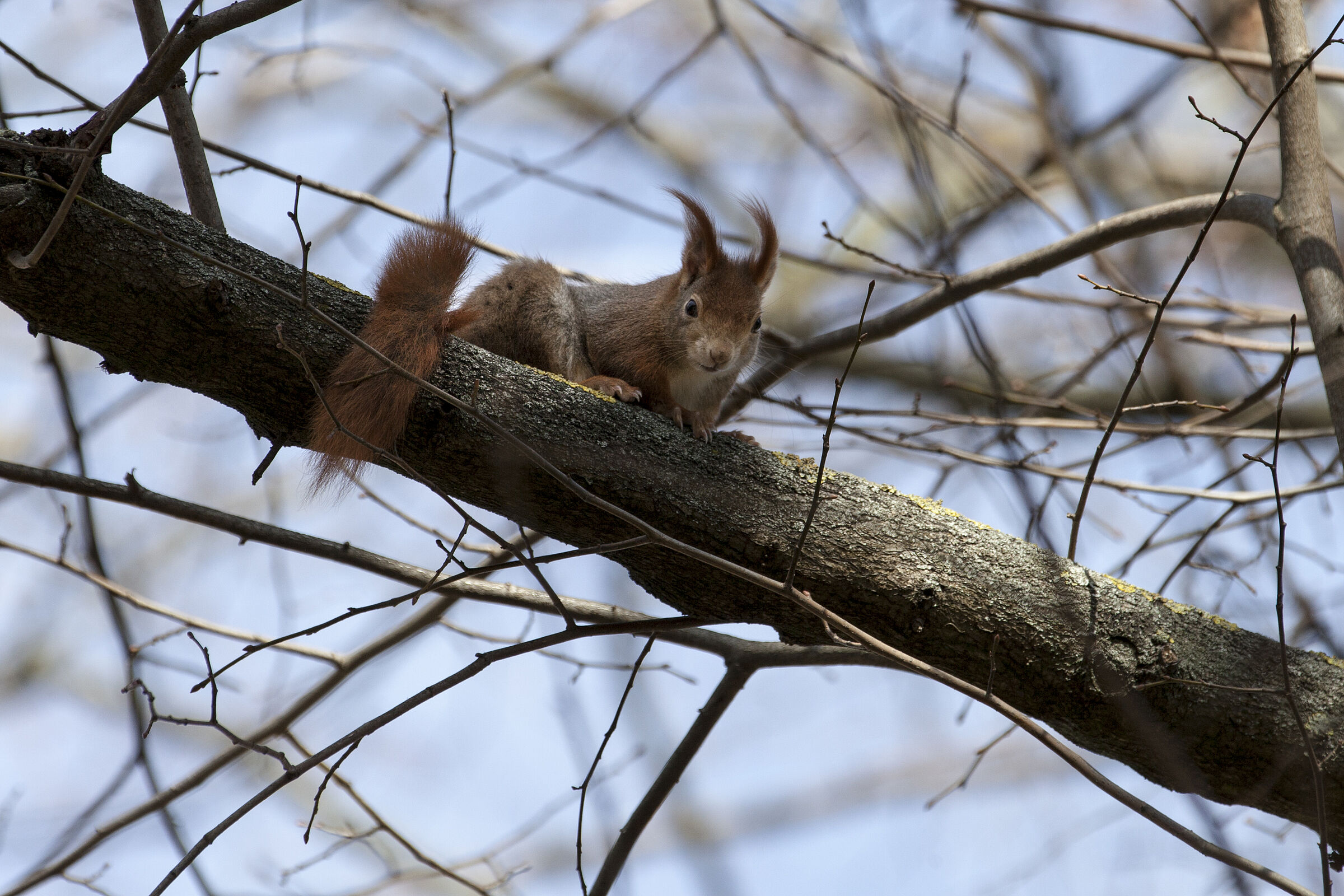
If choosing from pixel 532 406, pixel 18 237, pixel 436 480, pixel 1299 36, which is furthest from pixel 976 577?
pixel 18 237

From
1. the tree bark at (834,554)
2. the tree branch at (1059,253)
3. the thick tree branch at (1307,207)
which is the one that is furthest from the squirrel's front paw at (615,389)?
the thick tree branch at (1307,207)

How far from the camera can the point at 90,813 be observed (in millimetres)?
2607

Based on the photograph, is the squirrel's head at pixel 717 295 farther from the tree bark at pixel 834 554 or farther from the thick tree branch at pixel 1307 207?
the thick tree branch at pixel 1307 207

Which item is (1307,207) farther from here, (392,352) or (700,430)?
(392,352)

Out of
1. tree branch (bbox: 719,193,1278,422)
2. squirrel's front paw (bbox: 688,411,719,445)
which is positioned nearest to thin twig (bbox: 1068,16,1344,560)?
tree branch (bbox: 719,193,1278,422)

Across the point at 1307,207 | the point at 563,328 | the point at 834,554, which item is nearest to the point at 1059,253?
the point at 1307,207

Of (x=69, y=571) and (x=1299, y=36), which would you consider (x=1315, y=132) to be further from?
(x=69, y=571)

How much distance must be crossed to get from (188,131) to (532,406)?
109 cm

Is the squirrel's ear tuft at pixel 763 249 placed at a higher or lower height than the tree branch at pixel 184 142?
higher

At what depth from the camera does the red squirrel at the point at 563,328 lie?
200 cm

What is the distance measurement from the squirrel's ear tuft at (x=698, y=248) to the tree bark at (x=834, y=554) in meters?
1.12

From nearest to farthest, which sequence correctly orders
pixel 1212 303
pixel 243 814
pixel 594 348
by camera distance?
pixel 243 814, pixel 594 348, pixel 1212 303

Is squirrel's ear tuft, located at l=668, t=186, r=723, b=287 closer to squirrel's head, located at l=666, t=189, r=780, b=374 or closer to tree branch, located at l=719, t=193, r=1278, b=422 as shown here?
squirrel's head, located at l=666, t=189, r=780, b=374

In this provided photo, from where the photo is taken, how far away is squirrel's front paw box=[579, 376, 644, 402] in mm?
2795
